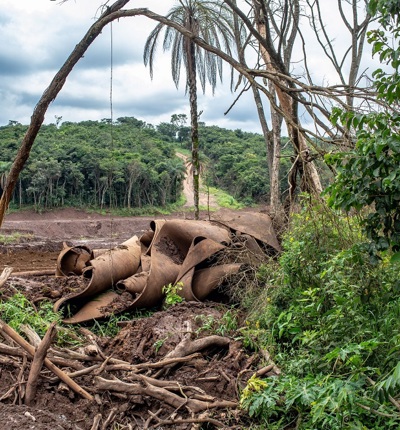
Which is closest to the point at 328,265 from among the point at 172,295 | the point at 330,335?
the point at 330,335

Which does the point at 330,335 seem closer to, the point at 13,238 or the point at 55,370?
the point at 55,370

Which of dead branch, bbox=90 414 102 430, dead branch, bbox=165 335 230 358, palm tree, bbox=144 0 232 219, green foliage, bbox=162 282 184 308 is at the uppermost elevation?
palm tree, bbox=144 0 232 219

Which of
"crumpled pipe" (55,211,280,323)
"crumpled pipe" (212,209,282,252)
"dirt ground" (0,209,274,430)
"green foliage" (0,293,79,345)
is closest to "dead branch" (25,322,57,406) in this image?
"dirt ground" (0,209,274,430)

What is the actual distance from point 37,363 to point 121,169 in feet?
117

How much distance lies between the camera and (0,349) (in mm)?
5215

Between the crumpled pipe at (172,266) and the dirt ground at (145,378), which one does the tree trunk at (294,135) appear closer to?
the crumpled pipe at (172,266)

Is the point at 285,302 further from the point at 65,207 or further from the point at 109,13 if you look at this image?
the point at 65,207

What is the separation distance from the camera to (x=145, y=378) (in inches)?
189

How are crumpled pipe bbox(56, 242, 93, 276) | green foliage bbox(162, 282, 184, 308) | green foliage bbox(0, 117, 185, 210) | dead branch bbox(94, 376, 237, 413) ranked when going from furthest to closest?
green foliage bbox(0, 117, 185, 210)
crumpled pipe bbox(56, 242, 93, 276)
green foliage bbox(162, 282, 184, 308)
dead branch bbox(94, 376, 237, 413)

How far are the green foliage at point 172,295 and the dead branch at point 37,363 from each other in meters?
1.99

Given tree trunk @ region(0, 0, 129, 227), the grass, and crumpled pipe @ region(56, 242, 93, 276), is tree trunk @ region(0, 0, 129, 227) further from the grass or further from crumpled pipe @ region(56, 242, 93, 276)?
the grass

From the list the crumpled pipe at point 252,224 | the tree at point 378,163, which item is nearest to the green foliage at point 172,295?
the crumpled pipe at point 252,224

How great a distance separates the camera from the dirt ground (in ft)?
14.4

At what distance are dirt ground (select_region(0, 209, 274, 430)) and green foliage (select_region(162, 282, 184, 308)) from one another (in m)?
0.17
